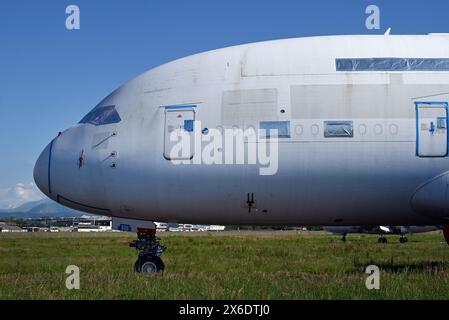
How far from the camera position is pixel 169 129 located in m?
12.7

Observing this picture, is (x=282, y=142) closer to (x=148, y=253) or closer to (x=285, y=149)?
(x=285, y=149)

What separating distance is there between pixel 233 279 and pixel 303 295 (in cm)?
281

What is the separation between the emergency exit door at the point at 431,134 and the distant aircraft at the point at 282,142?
22mm

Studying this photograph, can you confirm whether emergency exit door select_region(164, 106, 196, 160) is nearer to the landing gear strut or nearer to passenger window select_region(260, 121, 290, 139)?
passenger window select_region(260, 121, 290, 139)

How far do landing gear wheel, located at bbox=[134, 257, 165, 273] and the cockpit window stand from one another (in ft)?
11.6

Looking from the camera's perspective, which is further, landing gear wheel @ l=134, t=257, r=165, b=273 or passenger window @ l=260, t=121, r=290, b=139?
landing gear wheel @ l=134, t=257, r=165, b=273

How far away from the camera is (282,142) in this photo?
1199cm

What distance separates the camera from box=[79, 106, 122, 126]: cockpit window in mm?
13508

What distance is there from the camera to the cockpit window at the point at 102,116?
1351cm

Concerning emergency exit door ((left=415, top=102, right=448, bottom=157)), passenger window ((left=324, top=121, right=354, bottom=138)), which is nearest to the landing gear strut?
passenger window ((left=324, top=121, right=354, bottom=138))

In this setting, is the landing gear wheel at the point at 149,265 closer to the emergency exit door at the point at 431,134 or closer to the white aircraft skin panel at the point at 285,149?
the white aircraft skin panel at the point at 285,149

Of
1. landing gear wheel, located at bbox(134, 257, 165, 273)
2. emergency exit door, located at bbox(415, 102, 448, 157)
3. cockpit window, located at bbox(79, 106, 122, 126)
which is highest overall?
cockpit window, located at bbox(79, 106, 122, 126)

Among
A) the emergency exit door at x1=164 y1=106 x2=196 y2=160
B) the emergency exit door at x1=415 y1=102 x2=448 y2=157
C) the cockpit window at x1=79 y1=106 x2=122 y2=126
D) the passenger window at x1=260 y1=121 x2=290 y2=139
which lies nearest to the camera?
the emergency exit door at x1=415 y1=102 x2=448 y2=157

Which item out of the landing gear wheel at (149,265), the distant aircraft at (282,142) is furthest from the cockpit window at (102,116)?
the landing gear wheel at (149,265)
